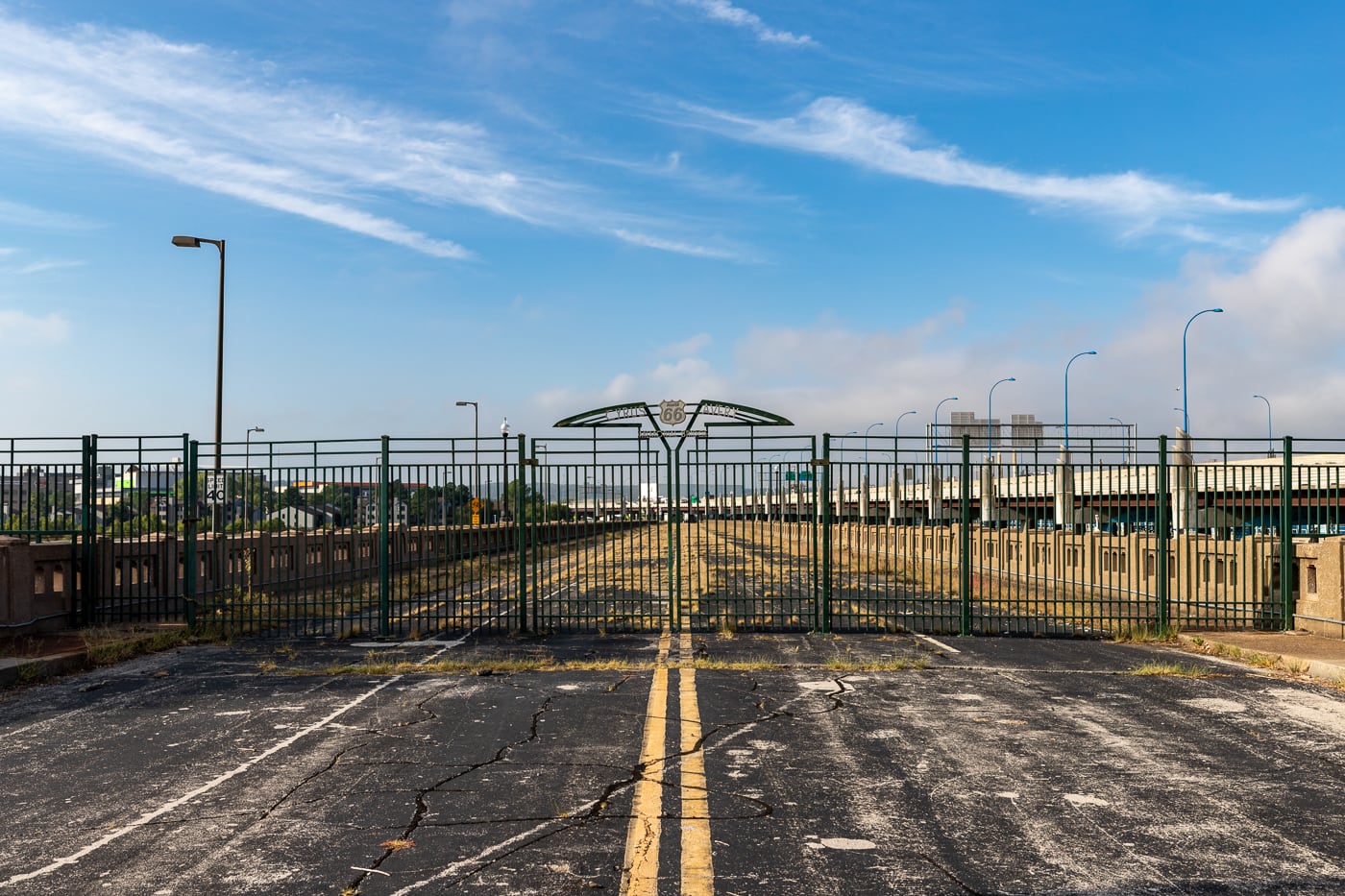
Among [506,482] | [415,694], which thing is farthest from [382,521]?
[415,694]

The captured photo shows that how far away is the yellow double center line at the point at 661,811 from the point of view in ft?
17.2

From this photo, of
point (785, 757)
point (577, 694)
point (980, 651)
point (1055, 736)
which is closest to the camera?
point (785, 757)

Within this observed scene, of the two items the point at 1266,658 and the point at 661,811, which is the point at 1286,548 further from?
the point at 661,811

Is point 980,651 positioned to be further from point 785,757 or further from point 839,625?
point 785,757

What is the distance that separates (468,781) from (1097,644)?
1147 cm

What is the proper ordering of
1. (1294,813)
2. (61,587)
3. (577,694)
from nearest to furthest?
1. (1294,813)
2. (577,694)
3. (61,587)

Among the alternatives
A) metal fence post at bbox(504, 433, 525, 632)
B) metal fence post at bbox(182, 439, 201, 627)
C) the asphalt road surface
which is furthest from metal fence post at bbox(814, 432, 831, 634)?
metal fence post at bbox(182, 439, 201, 627)

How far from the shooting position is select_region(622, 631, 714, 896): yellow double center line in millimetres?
5246

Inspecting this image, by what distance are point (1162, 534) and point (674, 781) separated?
1165 centimetres

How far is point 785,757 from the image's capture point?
7.92 m

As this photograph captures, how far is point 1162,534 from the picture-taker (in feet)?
52.3

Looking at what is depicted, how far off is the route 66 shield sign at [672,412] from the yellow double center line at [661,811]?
21.0ft

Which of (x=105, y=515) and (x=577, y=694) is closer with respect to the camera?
(x=577, y=694)

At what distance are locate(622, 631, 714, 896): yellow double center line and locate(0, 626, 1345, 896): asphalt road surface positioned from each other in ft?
0.09
